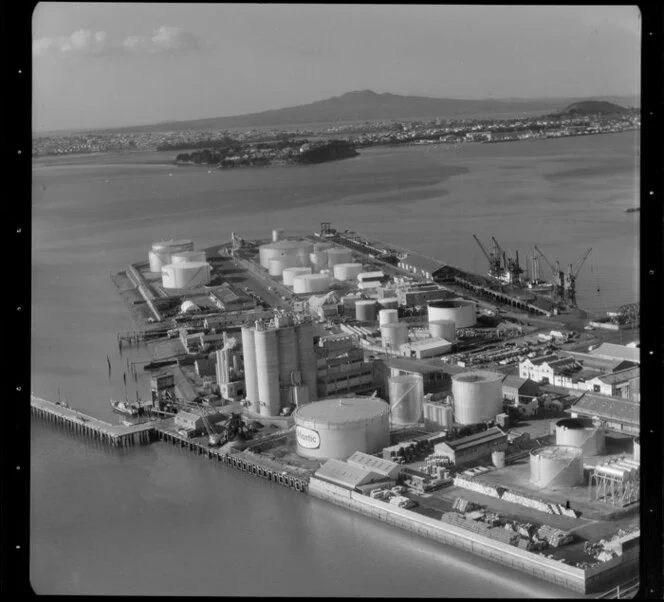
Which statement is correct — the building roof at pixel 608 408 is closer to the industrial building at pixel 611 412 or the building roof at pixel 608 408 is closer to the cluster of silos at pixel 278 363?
the industrial building at pixel 611 412

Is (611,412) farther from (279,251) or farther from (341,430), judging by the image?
(279,251)

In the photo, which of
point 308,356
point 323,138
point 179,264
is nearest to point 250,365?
point 308,356

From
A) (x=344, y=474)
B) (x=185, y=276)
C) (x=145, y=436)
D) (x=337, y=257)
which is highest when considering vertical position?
(x=337, y=257)

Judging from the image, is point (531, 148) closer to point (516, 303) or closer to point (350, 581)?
point (516, 303)

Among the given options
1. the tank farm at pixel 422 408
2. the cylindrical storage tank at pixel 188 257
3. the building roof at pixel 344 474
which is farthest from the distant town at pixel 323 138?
the building roof at pixel 344 474
